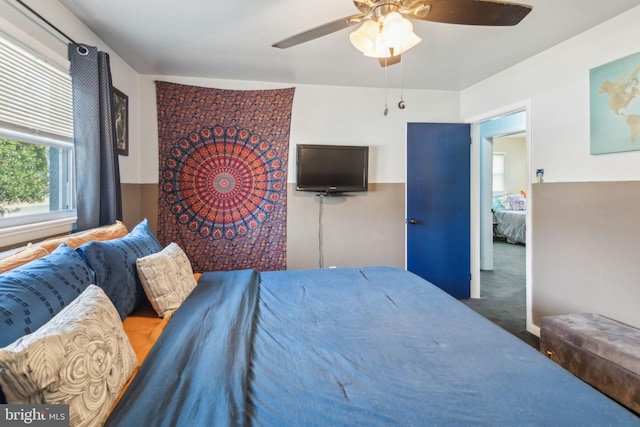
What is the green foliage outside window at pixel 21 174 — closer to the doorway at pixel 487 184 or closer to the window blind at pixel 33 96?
the window blind at pixel 33 96

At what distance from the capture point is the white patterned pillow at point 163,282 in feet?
5.02

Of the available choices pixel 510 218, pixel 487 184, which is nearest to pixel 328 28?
pixel 487 184

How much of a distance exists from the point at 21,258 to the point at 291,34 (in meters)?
2.09

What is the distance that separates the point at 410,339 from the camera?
1274mm

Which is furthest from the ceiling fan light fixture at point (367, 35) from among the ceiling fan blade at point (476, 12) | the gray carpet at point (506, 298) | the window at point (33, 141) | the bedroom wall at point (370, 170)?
the gray carpet at point (506, 298)

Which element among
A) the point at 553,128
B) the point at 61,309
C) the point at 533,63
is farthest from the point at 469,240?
the point at 61,309

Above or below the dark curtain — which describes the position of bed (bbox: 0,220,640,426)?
below

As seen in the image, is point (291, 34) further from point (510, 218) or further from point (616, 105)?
point (510, 218)

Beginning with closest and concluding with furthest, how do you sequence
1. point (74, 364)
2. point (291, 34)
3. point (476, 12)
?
point (74, 364) → point (476, 12) → point (291, 34)

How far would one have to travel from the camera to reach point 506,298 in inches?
137

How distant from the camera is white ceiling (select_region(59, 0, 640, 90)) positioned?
190cm

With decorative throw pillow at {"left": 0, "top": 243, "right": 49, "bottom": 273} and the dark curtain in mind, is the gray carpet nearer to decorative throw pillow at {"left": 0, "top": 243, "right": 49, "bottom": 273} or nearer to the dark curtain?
decorative throw pillow at {"left": 0, "top": 243, "right": 49, "bottom": 273}

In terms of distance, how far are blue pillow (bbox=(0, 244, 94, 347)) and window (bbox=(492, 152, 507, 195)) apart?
29.9 feet

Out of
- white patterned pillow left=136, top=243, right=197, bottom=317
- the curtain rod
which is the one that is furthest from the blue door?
the curtain rod
